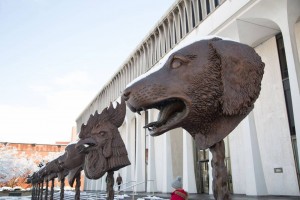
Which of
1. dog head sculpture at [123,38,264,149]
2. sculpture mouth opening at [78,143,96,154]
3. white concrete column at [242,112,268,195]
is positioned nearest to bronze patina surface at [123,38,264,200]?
dog head sculpture at [123,38,264,149]

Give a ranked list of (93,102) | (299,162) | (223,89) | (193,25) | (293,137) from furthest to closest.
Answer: (93,102) < (193,25) < (293,137) < (299,162) < (223,89)

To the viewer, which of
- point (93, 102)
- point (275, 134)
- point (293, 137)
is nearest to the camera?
point (293, 137)

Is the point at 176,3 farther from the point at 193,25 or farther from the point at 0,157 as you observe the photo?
the point at 0,157

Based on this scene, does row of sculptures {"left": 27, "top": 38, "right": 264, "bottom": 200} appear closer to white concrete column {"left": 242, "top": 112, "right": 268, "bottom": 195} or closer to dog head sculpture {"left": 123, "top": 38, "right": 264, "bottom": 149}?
dog head sculpture {"left": 123, "top": 38, "right": 264, "bottom": 149}

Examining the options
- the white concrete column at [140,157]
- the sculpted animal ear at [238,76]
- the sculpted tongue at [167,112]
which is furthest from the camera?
the white concrete column at [140,157]

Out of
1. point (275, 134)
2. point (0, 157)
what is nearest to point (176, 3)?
point (275, 134)

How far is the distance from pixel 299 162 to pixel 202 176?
1068cm

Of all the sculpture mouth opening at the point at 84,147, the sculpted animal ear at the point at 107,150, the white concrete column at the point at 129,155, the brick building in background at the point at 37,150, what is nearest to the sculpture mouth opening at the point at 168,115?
the sculpted animal ear at the point at 107,150

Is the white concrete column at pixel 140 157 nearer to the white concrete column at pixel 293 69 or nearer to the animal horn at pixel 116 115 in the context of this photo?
the white concrete column at pixel 293 69

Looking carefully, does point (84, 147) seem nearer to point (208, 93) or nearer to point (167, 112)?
point (167, 112)

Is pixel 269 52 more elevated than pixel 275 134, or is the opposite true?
pixel 269 52

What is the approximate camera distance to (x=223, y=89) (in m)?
1.84

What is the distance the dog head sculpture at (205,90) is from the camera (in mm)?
1823

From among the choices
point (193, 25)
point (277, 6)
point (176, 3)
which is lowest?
point (277, 6)
